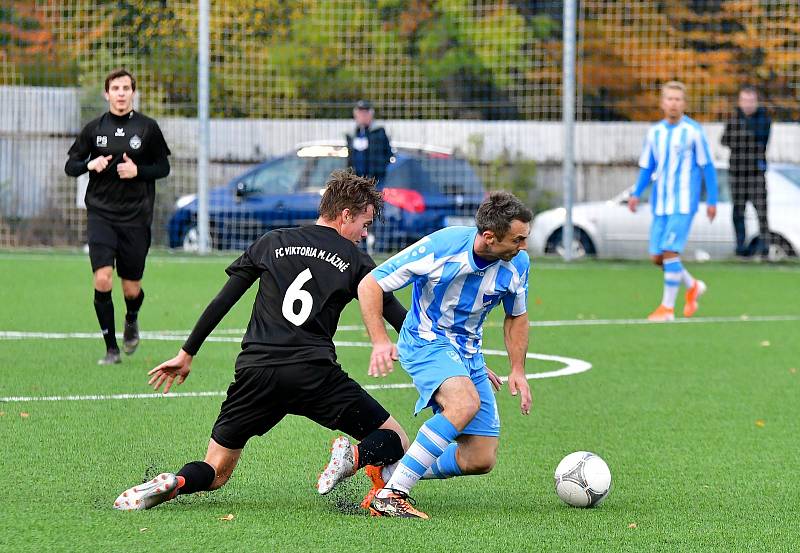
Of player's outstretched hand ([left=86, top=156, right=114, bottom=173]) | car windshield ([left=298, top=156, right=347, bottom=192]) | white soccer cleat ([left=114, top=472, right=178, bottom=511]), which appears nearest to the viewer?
white soccer cleat ([left=114, top=472, right=178, bottom=511])

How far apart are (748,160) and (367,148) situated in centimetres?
513

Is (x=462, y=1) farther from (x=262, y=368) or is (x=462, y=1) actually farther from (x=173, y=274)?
(x=262, y=368)

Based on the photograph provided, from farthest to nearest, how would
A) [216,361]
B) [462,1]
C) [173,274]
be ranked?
[462,1] → [173,274] → [216,361]

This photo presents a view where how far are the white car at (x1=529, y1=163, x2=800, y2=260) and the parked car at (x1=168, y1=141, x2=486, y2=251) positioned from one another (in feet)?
4.30

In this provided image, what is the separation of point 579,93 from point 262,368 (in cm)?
1617

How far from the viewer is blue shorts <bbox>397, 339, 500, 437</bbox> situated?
5.82m

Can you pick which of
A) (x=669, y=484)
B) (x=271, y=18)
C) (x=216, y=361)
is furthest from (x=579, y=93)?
(x=669, y=484)

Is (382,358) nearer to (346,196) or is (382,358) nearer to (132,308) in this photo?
(346,196)

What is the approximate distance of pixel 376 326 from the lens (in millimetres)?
5637

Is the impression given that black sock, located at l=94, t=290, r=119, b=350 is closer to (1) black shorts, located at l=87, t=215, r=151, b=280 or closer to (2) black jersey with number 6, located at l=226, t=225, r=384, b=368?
(1) black shorts, located at l=87, t=215, r=151, b=280

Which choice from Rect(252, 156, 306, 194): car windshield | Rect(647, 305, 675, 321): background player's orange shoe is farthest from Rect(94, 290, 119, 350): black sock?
Rect(252, 156, 306, 194): car windshield

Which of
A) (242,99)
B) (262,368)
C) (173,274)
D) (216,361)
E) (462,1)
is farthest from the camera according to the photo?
(462,1)

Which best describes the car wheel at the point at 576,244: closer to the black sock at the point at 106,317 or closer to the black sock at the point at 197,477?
the black sock at the point at 106,317

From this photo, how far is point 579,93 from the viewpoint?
21.2 meters
